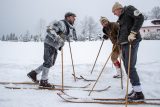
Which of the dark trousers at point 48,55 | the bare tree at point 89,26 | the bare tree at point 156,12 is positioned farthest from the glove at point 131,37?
the bare tree at point 156,12

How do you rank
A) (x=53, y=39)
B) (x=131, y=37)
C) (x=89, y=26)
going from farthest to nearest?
(x=89, y=26) → (x=53, y=39) → (x=131, y=37)

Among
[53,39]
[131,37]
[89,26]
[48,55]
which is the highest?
[131,37]

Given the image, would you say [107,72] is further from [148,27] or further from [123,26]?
[148,27]

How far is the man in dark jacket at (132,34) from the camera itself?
17.8ft

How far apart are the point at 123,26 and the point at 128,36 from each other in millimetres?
481

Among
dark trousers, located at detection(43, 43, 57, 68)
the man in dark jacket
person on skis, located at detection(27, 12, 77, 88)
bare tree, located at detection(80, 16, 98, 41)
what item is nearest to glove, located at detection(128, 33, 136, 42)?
the man in dark jacket

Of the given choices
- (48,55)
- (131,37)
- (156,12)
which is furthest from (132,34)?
(156,12)

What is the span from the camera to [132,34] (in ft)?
17.6

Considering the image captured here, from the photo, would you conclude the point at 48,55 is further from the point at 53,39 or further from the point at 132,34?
the point at 132,34

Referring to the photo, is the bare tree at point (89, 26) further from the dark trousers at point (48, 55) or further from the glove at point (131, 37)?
the glove at point (131, 37)

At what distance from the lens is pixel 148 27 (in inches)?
2753

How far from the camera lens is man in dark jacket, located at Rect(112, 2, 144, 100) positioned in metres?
5.42

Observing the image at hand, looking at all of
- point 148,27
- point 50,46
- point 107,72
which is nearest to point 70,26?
point 50,46

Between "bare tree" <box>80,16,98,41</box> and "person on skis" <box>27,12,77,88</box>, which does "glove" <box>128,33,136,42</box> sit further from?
"bare tree" <box>80,16,98,41</box>
